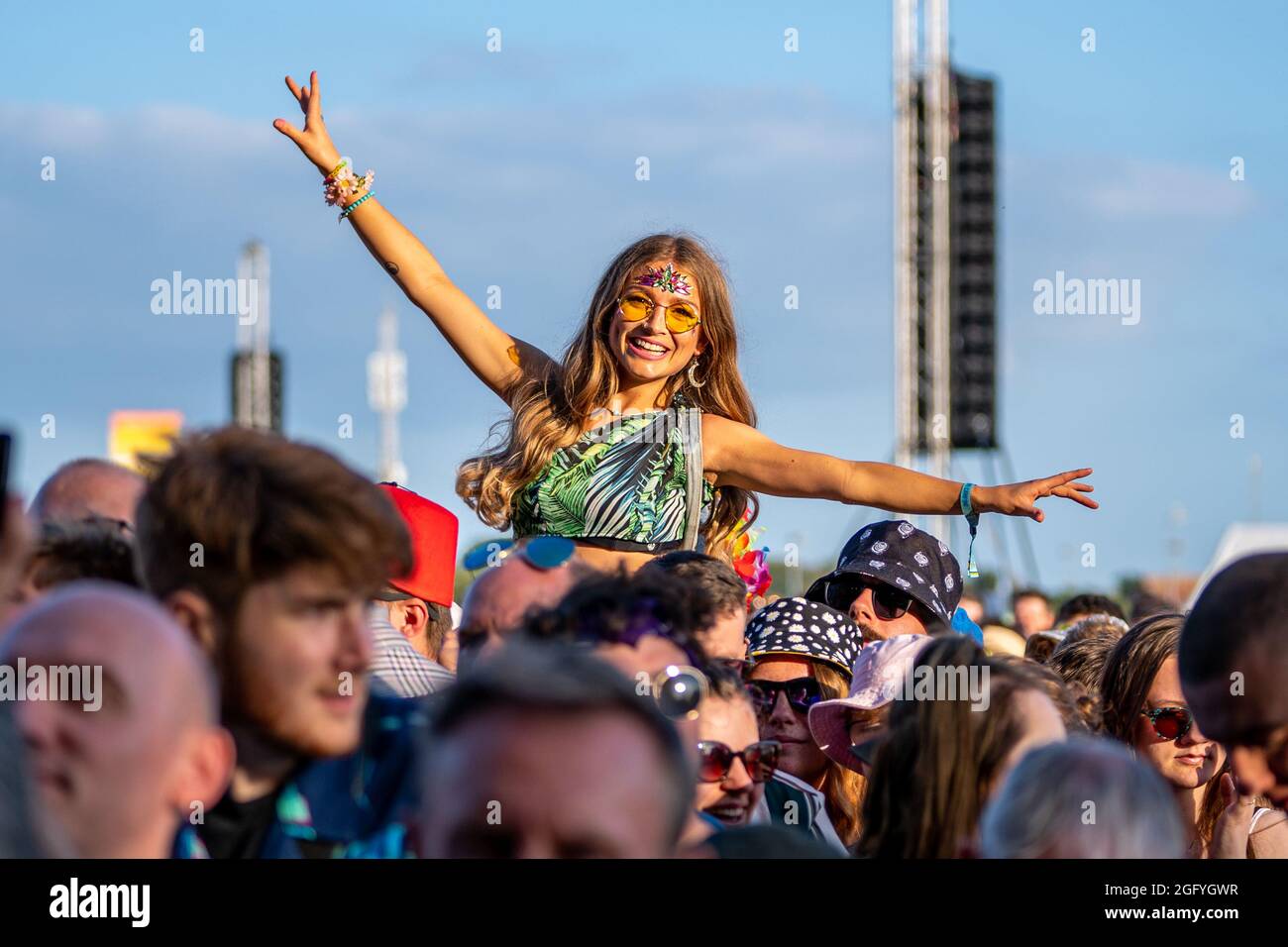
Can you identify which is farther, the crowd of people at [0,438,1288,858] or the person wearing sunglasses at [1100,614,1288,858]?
the person wearing sunglasses at [1100,614,1288,858]

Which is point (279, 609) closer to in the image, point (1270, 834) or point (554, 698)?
point (554, 698)

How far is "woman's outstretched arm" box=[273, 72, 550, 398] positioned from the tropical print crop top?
1.06 ft

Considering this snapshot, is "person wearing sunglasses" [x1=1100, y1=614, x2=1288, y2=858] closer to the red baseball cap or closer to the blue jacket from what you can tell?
the red baseball cap

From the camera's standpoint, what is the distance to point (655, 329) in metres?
4.38

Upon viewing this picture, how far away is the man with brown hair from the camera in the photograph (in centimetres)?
196

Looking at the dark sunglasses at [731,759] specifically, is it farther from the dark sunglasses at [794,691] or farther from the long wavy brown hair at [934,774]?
the dark sunglasses at [794,691]

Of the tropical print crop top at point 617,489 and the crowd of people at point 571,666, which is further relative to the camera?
the tropical print crop top at point 617,489

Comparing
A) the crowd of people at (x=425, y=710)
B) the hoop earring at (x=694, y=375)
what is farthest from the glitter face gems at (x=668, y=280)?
the crowd of people at (x=425, y=710)

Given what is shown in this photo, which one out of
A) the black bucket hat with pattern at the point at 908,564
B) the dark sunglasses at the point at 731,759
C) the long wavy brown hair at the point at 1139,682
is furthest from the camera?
the black bucket hat with pattern at the point at 908,564

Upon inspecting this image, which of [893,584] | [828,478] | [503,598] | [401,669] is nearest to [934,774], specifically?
[503,598]

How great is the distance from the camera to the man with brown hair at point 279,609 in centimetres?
196

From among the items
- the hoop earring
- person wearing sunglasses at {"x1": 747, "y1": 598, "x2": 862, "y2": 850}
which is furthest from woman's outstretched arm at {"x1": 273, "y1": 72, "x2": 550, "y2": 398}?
person wearing sunglasses at {"x1": 747, "y1": 598, "x2": 862, "y2": 850}
